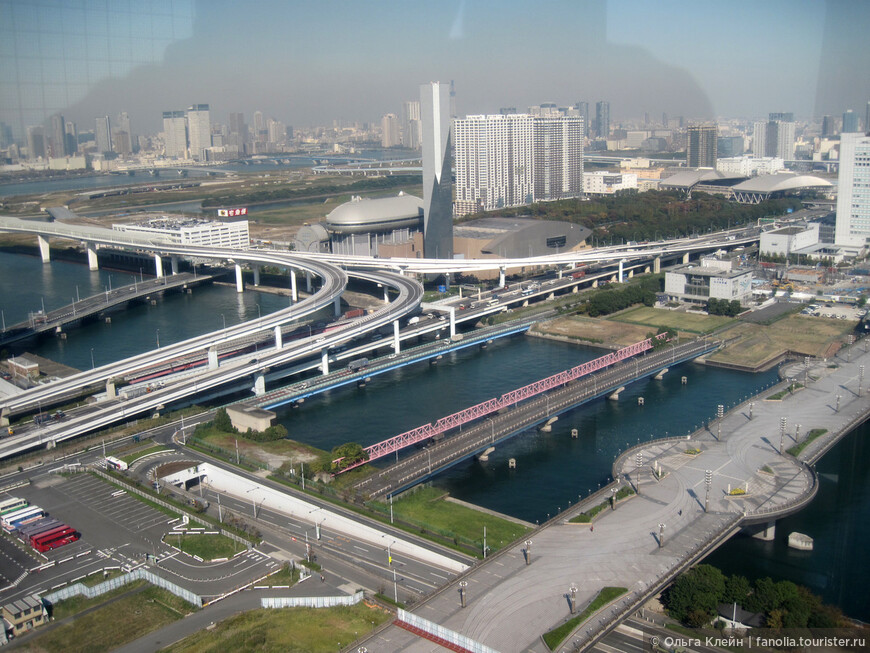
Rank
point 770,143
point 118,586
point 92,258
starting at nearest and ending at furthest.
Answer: point 118,586 → point 92,258 → point 770,143

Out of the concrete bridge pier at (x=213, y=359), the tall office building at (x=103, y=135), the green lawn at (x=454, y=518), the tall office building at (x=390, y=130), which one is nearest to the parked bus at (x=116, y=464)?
the concrete bridge pier at (x=213, y=359)

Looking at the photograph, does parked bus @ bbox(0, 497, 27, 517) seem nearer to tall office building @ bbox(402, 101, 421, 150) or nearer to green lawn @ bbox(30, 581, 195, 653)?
green lawn @ bbox(30, 581, 195, 653)

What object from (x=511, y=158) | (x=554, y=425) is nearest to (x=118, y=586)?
(x=554, y=425)

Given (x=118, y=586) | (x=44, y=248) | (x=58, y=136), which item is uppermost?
(x=58, y=136)

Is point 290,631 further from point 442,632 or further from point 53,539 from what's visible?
point 53,539

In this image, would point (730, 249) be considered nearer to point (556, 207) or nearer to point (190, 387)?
point (556, 207)
